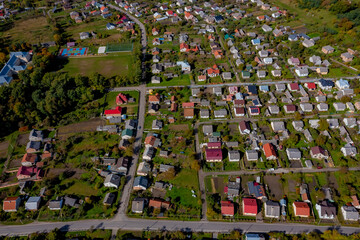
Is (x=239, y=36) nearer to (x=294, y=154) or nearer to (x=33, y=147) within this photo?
(x=294, y=154)

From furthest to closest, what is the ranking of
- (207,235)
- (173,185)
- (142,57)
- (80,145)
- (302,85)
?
(142,57)
(302,85)
(80,145)
(173,185)
(207,235)

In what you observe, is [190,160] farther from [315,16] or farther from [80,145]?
[315,16]

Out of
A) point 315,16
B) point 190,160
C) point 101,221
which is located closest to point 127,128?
point 190,160

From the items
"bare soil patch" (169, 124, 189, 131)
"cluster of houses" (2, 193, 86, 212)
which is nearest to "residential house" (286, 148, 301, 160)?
"bare soil patch" (169, 124, 189, 131)

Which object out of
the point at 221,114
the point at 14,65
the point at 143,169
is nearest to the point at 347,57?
the point at 221,114

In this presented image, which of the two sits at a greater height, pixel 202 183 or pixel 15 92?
pixel 15 92

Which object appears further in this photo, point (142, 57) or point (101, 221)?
point (142, 57)

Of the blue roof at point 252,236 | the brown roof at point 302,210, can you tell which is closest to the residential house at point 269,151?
the brown roof at point 302,210

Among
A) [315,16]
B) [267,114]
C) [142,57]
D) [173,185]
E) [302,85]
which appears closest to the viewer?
[173,185]
